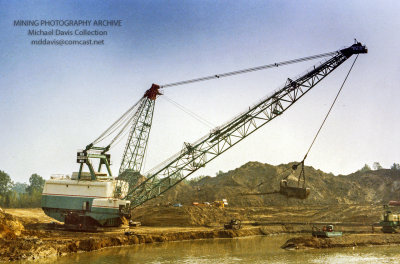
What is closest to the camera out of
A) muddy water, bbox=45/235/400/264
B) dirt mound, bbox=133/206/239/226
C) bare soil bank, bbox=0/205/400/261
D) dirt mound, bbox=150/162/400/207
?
muddy water, bbox=45/235/400/264

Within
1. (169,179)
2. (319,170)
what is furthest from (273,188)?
(169,179)

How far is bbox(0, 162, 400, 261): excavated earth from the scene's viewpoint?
23016mm

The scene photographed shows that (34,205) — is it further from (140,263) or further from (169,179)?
(140,263)

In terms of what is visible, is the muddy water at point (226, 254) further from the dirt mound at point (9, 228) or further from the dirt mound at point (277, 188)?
the dirt mound at point (277, 188)

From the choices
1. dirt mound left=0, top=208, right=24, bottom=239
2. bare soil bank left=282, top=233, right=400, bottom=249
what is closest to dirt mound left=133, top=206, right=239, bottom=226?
bare soil bank left=282, top=233, right=400, bottom=249

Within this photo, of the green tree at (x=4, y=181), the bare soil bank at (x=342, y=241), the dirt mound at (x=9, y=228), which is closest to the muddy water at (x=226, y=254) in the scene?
the bare soil bank at (x=342, y=241)

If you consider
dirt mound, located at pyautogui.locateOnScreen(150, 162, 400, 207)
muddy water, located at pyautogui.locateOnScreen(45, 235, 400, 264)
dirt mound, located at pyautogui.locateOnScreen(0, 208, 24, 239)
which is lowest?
muddy water, located at pyautogui.locateOnScreen(45, 235, 400, 264)

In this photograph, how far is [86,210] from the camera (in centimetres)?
2980

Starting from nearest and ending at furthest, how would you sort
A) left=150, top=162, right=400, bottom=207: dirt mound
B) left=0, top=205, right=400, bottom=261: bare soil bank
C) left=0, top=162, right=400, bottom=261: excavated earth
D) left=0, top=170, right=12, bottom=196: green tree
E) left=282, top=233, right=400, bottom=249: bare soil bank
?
left=0, top=205, right=400, bottom=261: bare soil bank, left=0, top=162, right=400, bottom=261: excavated earth, left=282, top=233, right=400, bottom=249: bare soil bank, left=150, top=162, right=400, bottom=207: dirt mound, left=0, top=170, right=12, bottom=196: green tree

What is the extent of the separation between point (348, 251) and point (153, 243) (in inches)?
607

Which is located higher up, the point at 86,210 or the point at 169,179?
the point at 169,179

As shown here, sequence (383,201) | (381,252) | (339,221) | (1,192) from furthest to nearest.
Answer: (1,192) < (383,201) < (339,221) < (381,252)

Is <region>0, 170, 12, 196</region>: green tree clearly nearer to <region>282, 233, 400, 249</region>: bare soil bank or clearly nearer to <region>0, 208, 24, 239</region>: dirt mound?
<region>0, 208, 24, 239</region>: dirt mound

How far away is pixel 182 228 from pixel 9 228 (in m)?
17.1
